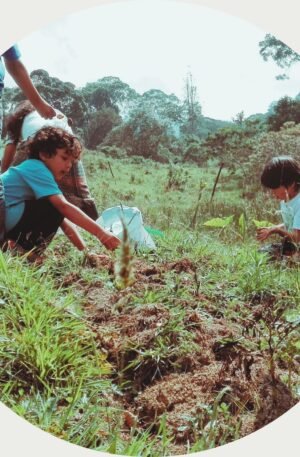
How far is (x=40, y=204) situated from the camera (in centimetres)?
247

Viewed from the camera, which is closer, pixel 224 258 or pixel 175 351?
pixel 175 351

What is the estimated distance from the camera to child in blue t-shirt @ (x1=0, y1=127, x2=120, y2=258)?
2.48 m

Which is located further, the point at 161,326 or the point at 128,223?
the point at 128,223

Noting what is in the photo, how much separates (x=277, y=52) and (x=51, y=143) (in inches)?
37.2

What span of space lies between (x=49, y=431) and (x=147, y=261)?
2.34 ft

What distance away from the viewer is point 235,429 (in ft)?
7.22

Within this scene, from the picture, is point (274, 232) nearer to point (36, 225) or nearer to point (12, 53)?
point (36, 225)

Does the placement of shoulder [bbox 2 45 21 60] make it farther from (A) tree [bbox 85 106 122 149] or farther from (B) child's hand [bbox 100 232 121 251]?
(B) child's hand [bbox 100 232 121 251]

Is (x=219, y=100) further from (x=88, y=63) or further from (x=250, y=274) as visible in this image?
(x=250, y=274)

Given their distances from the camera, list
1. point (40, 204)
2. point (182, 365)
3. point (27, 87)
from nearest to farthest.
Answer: point (182, 365), point (40, 204), point (27, 87)

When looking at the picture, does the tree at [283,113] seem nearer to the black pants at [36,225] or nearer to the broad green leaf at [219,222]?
the broad green leaf at [219,222]

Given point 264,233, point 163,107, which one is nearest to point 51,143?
point 163,107

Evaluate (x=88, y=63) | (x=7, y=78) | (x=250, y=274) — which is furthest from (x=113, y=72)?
(x=250, y=274)

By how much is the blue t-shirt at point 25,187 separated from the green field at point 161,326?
15 cm
